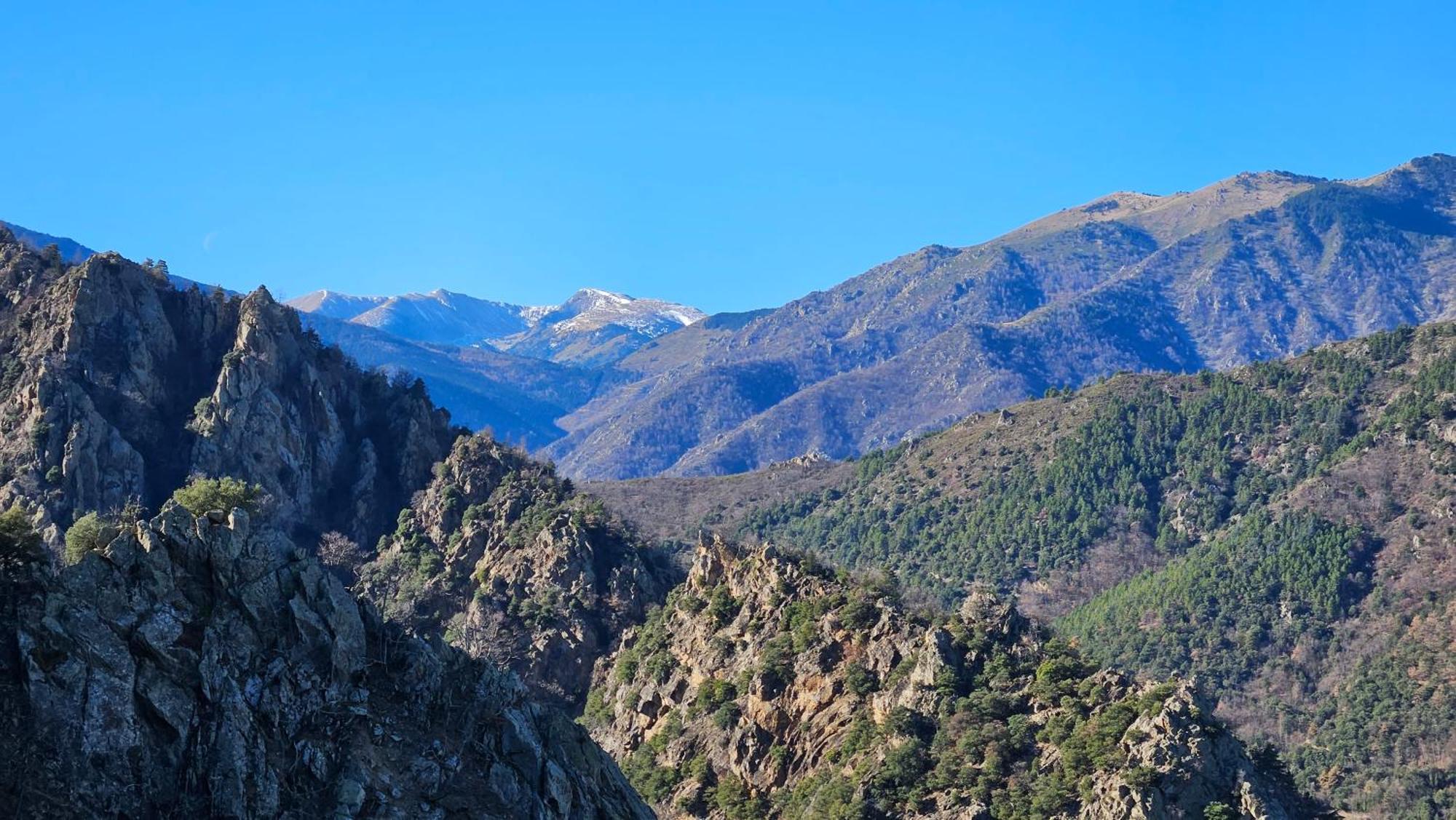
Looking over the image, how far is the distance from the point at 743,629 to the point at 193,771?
45322 mm

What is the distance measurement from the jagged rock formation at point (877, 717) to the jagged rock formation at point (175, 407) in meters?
28.3

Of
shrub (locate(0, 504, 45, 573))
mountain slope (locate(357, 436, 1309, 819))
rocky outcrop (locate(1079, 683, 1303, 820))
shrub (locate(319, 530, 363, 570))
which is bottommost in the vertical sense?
rocky outcrop (locate(1079, 683, 1303, 820))

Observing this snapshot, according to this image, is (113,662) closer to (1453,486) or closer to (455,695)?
(455,695)

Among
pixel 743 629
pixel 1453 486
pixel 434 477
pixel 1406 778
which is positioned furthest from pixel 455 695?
pixel 1453 486

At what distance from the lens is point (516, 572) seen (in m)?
→ 99.9

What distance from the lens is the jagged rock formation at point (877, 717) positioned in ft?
212

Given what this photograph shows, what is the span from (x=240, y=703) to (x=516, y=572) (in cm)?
5391

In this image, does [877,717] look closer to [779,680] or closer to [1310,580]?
[779,680]

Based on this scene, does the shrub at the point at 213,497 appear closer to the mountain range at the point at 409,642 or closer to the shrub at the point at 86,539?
the mountain range at the point at 409,642

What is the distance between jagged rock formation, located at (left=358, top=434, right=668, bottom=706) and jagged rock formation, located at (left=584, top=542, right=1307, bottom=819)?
3616 millimetres

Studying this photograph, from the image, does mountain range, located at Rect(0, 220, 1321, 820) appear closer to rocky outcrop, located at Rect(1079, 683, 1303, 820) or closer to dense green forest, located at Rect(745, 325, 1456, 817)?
rocky outcrop, located at Rect(1079, 683, 1303, 820)

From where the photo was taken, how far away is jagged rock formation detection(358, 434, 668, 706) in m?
94.5

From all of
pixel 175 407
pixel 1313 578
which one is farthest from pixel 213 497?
pixel 1313 578

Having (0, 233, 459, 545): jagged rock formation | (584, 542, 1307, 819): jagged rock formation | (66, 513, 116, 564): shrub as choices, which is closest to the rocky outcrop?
(584, 542, 1307, 819): jagged rock formation
